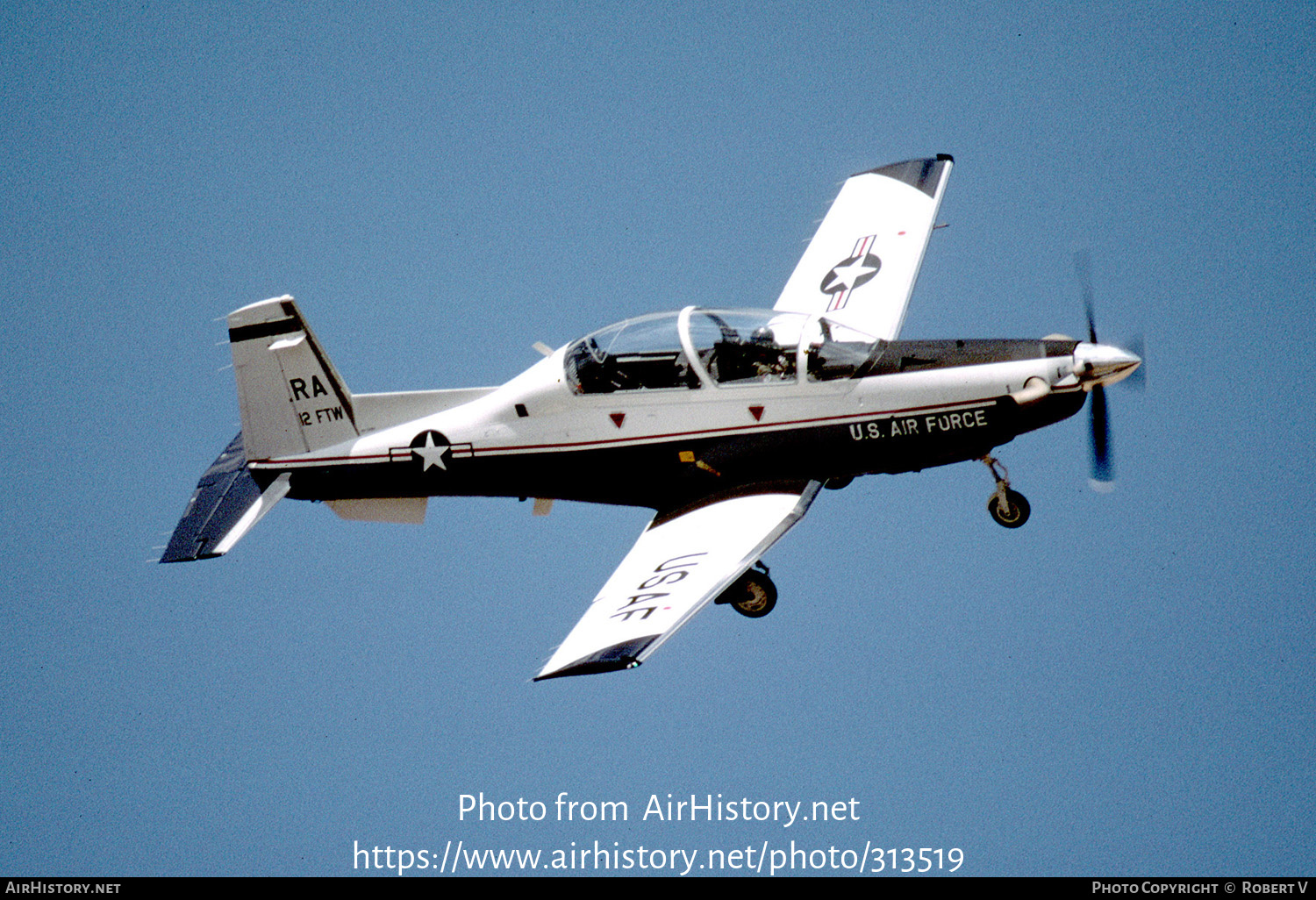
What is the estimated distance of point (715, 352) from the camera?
1806 centimetres

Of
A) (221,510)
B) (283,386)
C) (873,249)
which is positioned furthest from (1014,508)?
(221,510)

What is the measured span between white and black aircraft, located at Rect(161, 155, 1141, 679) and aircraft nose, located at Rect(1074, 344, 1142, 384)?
2cm

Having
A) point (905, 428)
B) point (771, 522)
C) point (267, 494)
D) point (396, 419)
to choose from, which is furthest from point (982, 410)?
point (267, 494)

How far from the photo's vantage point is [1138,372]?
1748 centimetres

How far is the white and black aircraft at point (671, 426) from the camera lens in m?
17.5

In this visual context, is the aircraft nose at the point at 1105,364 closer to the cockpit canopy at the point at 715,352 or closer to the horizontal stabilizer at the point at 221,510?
the cockpit canopy at the point at 715,352

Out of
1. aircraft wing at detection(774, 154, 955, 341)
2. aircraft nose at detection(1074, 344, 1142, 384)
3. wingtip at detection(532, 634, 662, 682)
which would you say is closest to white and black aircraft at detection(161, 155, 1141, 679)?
aircraft nose at detection(1074, 344, 1142, 384)

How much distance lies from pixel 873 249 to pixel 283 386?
6.57 m

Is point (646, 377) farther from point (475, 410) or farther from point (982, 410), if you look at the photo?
point (982, 410)

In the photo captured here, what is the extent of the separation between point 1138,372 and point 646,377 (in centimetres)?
463

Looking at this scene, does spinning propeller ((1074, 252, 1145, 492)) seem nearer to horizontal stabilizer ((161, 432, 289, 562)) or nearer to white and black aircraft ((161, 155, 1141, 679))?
white and black aircraft ((161, 155, 1141, 679))

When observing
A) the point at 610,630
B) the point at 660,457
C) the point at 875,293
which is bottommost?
the point at 610,630

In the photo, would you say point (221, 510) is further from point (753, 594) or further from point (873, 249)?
point (873, 249)

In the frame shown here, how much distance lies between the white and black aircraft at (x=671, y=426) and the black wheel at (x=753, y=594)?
2cm
